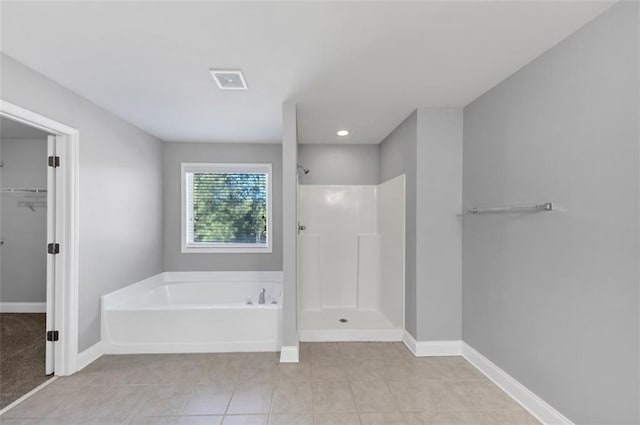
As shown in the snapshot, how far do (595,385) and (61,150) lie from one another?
3.80 m

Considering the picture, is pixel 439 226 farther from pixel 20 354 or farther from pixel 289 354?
pixel 20 354

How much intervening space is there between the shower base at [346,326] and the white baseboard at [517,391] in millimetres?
766

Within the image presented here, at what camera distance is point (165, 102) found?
274cm

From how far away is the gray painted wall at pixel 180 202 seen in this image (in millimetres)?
4219

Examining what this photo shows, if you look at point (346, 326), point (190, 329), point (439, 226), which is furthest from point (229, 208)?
point (439, 226)

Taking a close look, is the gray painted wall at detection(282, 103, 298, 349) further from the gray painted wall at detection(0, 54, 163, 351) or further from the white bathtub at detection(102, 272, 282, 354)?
the gray painted wall at detection(0, 54, 163, 351)

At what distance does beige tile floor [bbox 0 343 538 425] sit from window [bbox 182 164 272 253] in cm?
173

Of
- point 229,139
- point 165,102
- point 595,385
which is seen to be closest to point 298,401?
point 595,385

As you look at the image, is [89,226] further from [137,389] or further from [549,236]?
[549,236]

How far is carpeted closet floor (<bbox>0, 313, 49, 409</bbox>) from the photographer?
2.29 meters

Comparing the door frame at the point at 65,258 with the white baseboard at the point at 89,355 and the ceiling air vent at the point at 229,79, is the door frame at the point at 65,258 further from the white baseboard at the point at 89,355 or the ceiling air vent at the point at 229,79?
the ceiling air vent at the point at 229,79

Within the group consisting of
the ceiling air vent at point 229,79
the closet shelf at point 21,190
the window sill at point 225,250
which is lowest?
the window sill at point 225,250

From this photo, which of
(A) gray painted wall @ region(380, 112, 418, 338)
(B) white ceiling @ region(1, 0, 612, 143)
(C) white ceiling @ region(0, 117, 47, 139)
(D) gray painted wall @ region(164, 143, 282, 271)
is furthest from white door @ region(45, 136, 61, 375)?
(A) gray painted wall @ region(380, 112, 418, 338)

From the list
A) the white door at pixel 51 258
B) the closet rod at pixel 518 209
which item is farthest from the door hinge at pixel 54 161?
the closet rod at pixel 518 209
